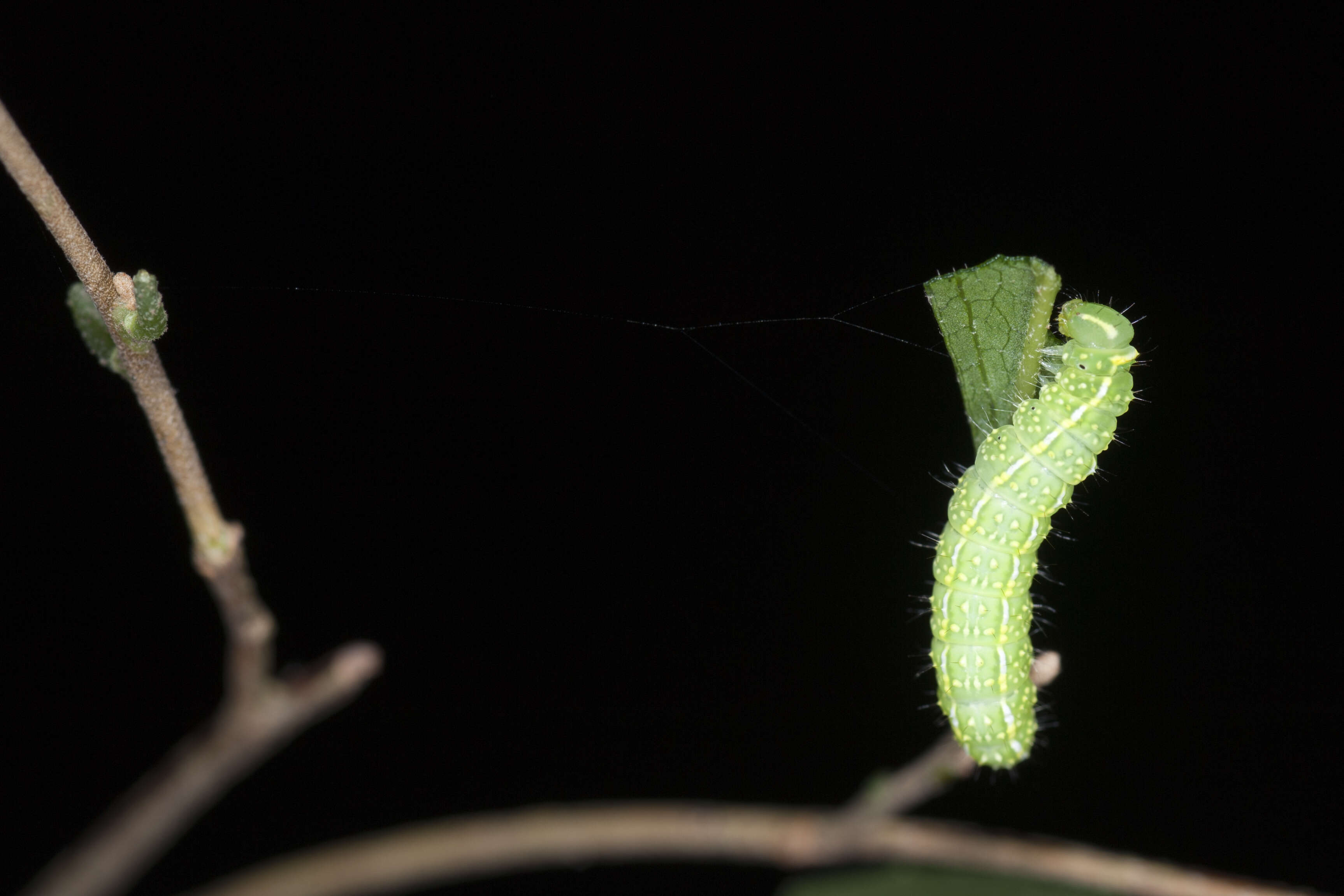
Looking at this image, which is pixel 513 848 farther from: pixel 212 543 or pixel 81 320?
pixel 81 320

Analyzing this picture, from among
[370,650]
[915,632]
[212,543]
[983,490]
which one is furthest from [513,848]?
[915,632]

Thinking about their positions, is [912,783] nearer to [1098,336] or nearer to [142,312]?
[1098,336]

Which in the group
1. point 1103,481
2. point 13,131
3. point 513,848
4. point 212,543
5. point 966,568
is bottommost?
point 513,848

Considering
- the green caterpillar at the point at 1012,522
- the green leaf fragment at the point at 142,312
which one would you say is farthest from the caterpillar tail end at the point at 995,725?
the green leaf fragment at the point at 142,312

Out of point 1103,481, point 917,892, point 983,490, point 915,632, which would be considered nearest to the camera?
point 917,892

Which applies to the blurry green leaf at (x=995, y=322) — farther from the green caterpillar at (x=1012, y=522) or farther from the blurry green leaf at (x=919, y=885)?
the blurry green leaf at (x=919, y=885)

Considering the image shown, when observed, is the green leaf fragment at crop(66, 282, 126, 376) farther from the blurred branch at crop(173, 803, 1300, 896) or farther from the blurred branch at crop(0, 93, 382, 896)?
the blurred branch at crop(173, 803, 1300, 896)

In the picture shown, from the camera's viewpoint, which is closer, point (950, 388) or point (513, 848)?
point (513, 848)
